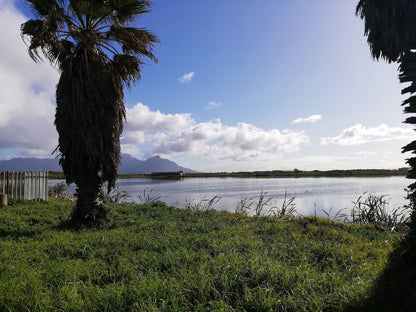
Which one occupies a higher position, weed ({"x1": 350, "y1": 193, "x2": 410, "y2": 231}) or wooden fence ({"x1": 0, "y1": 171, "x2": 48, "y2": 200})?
wooden fence ({"x1": 0, "y1": 171, "x2": 48, "y2": 200})

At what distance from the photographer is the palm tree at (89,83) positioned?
837cm

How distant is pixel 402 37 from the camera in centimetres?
405

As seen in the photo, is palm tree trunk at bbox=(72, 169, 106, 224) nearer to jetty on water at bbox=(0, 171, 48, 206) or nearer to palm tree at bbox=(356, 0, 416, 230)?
jetty on water at bbox=(0, 171, 48, 206)

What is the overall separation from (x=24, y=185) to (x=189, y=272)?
13454mm

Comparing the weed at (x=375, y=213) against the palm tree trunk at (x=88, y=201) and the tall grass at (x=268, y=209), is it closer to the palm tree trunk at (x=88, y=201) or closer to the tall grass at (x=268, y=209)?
the tall grass at (x=268, y=209)

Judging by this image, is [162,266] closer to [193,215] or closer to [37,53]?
[193,215]

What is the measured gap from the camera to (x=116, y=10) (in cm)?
888

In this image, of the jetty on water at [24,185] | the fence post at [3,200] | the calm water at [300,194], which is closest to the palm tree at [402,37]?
the calm water at [300,194]

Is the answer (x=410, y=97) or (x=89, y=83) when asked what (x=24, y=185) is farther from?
(x=410, y=97)

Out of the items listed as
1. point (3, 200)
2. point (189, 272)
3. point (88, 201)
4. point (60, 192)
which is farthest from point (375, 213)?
point (60, 192)

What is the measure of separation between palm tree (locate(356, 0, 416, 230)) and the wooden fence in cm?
1562

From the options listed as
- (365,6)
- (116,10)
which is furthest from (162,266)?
(116,10)

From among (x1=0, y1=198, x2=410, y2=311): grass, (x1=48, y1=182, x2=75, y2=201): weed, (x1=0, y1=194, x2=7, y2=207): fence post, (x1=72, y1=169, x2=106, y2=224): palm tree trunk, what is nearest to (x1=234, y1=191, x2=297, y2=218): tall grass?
(x1=0, y1=198, x2=410, y2=311): grass

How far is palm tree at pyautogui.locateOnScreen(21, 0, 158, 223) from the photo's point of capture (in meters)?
8.37
